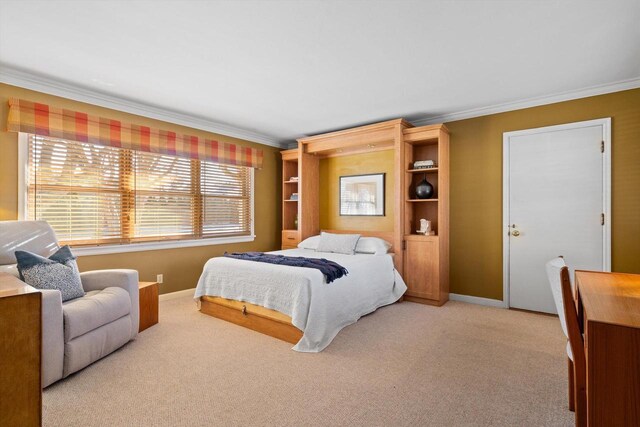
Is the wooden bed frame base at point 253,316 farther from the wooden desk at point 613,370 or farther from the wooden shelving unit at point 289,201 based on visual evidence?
the wooden desk at point 613,370

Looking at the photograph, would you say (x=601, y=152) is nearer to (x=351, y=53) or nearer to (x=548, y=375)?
(x=548, y=375)

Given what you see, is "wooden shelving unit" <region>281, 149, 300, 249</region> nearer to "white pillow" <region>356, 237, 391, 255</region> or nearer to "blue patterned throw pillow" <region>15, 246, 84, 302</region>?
"white pillow" <region>356, 237, 391, 255</region>

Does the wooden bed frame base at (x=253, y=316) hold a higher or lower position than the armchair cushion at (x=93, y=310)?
lower

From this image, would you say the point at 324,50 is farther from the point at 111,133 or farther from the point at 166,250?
the point at 166,250

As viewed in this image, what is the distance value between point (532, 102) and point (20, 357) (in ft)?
16.2

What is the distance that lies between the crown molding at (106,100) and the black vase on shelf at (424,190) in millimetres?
2819

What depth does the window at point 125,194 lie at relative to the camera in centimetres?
337

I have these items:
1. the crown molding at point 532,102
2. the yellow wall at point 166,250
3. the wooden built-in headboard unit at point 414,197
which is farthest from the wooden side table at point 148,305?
the crown molding at point 532,102

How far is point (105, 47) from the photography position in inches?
103

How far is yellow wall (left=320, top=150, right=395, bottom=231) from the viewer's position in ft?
16.1

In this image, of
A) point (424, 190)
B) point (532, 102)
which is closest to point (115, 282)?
point (424, 190)

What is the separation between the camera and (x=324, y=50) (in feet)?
8.78

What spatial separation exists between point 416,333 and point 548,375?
3.57ft

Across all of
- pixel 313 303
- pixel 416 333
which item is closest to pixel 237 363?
pixel 313 303
